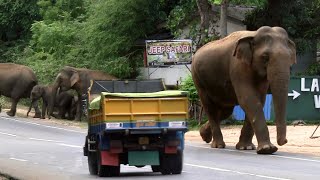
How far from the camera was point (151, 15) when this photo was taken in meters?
41.3

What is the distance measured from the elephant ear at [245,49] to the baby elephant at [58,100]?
19.6 metres

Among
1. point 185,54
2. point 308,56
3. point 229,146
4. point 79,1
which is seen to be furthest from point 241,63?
point 79,1

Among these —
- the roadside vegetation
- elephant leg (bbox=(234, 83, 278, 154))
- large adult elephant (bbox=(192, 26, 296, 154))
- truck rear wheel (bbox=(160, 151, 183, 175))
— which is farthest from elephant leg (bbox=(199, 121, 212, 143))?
truck rear wheel (bbox=(160, 151, 183, 175))

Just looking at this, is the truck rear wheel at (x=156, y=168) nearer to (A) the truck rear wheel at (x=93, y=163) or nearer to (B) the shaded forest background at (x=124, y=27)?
(A) the truck rear wheel at (x=93, y=163)

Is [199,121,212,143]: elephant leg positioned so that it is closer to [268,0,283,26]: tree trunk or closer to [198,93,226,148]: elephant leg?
[198,93,226,148]: elephant leg

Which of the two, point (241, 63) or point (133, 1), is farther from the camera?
point (133, 1)

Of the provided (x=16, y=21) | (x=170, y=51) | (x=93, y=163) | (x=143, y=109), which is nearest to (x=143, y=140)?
(x=143, y=109)

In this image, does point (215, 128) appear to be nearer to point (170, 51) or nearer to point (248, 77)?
point (248, 77)

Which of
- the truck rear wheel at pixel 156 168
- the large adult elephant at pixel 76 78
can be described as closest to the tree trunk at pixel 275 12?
the large adult elephant at pixel 76 78

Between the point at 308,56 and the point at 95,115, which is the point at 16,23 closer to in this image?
the point at 308,56

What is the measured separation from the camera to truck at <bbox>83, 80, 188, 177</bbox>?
15016 mm

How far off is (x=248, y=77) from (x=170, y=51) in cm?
1493

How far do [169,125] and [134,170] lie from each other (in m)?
2.91

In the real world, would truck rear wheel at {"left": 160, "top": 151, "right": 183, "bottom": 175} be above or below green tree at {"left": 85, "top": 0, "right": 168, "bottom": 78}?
below
